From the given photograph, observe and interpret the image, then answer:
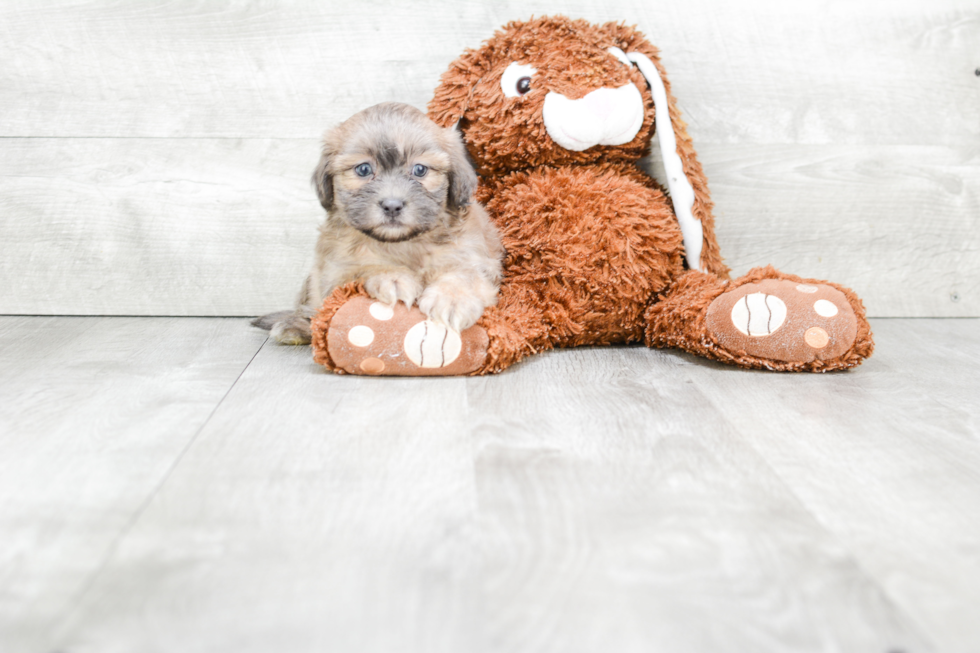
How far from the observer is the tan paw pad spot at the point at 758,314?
1793 millimetres

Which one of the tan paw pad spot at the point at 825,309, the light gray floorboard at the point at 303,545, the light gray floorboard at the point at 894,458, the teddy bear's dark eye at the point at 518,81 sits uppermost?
the teddy bear's dark eye at the point at 518,81

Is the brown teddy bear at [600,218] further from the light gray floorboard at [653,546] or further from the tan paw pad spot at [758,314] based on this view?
the light gray floorboard at [653,546]

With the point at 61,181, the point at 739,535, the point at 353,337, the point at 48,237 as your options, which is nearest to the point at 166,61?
the point at 61,181

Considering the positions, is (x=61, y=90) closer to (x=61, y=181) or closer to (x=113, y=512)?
(x=61, y=181)

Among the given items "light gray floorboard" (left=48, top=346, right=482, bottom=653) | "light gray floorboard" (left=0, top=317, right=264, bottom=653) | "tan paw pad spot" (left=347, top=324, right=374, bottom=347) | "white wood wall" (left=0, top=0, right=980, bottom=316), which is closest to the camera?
"light gray floorboard" (left=48, top=346, right=482, bottom=653)

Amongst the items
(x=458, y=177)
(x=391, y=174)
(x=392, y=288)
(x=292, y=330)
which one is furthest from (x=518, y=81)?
(x=292, y=330)

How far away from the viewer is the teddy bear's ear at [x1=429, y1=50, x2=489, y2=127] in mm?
2076

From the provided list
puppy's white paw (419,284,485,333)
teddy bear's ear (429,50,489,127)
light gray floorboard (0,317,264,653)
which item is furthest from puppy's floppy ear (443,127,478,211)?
light gray floorboard (0,317,264,653)

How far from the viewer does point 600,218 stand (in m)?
1.98

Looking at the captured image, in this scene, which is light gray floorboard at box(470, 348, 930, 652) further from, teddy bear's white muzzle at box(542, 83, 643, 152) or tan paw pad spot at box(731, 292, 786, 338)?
teddy bear's white muzzle at box(542, 83, 643, 152)

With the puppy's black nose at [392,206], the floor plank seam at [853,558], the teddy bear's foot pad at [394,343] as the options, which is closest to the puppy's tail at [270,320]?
the teddy bear's foot pad at [394,343]

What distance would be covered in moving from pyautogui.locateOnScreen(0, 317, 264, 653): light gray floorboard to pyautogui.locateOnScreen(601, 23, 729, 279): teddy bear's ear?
1.27 m

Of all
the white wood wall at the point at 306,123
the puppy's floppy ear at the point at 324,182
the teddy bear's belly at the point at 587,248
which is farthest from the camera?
the white wood wall at the point at 306,123

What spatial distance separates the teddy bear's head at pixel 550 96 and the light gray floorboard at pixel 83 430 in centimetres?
88
